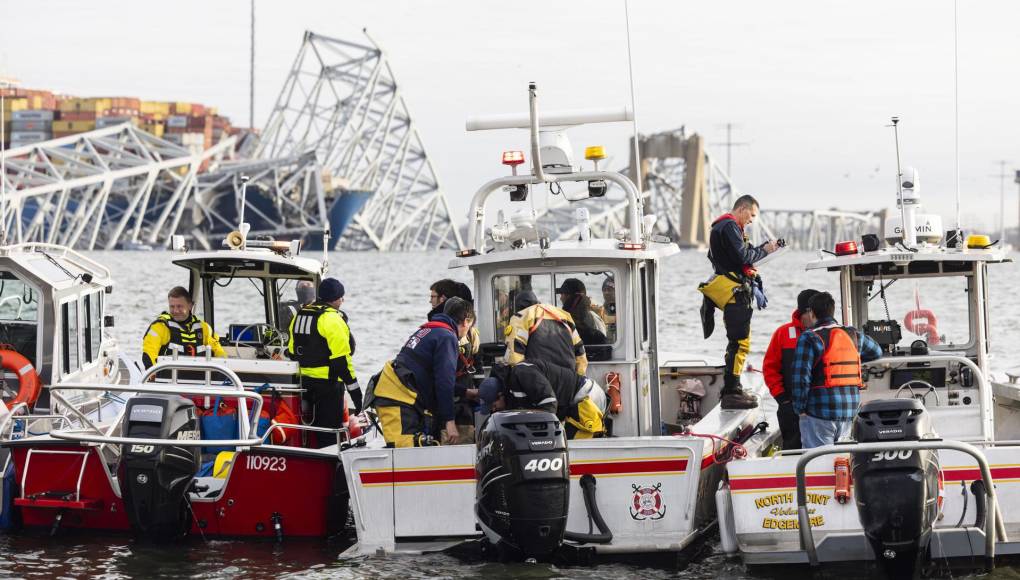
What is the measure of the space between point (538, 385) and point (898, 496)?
2.47 meters

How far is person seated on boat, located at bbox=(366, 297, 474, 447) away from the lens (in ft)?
33.3

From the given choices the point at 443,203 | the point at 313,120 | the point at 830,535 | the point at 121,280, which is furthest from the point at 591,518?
the point at 443,203

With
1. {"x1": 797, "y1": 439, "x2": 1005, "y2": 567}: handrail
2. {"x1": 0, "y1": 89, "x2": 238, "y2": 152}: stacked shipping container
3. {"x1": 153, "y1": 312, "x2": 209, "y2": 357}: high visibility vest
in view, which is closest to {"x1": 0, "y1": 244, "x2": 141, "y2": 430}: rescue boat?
{"x1": 153, "y1": 312, "x2": 209, "y2": 357}: high visibility vest

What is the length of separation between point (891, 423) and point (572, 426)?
2425 millimetres

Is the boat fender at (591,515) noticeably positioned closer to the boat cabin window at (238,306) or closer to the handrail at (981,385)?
the handrail at (981,385)

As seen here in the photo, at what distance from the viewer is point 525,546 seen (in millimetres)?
9133

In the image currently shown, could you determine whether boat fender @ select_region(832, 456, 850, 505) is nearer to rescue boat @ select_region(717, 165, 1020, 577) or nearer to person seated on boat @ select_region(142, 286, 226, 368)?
rescue boat @ select_region(717, 165, 1020, 577)

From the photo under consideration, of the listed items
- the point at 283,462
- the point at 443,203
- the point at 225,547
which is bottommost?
the point at 225,547

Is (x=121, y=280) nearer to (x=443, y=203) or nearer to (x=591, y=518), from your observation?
(x=591, y=518)

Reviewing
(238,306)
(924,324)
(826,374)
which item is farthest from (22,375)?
(238,306)

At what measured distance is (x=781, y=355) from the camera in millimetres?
10672

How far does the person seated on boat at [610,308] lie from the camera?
431 inches

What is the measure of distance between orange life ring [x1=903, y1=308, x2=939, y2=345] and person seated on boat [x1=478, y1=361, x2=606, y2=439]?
12.8 feet

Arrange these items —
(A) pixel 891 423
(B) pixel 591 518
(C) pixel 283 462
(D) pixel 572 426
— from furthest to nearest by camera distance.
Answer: (C) pixel 283 462 → (D) pixel 572 426 → (B) pixel 591 518 → (A) pixel 891 423
